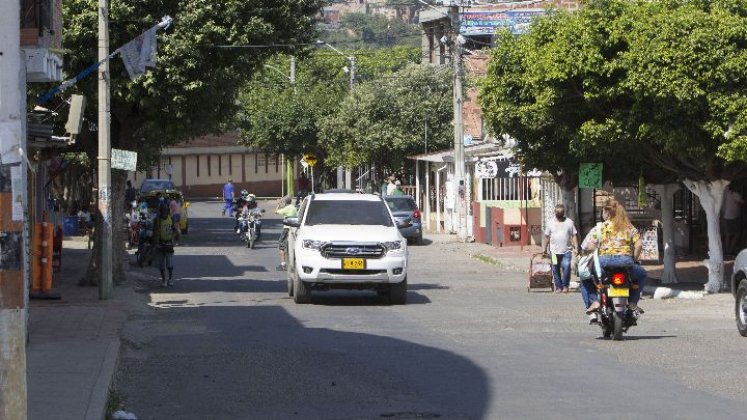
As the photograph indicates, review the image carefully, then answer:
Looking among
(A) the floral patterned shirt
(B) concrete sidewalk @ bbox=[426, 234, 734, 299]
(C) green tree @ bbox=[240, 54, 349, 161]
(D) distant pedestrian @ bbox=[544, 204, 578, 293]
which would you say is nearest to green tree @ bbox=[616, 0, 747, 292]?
(B) concrete sidewalk @ bbox=[426, 234, 734, 299]

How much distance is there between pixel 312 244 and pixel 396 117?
3784 cm

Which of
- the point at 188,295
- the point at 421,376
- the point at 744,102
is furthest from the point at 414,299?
the point at 421,376

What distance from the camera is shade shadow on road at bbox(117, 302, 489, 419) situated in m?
11.5

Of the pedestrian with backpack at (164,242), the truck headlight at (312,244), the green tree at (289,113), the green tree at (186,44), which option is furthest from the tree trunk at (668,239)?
Answer: the green tree at (289,113)

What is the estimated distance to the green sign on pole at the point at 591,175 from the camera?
89.4 ft

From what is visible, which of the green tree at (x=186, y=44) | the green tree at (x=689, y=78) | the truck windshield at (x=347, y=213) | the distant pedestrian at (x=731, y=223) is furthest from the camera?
the distant pedestrian at (x=731, y=223)

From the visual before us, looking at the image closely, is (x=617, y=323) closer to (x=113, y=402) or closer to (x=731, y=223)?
(x=113, y=402)

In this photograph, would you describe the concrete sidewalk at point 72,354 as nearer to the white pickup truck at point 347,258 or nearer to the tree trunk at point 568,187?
the white pickup truck at point 347,258

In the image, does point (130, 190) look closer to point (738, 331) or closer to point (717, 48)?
point (717, 48)

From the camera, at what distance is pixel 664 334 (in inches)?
687

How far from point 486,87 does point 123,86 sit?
313 inches

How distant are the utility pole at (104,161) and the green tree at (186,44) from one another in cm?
147

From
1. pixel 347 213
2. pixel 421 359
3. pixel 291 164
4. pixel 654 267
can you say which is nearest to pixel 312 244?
pixel 347 213

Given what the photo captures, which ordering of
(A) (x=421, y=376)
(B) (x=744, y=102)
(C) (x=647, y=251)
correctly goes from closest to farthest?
(A) (x=421, y=376), (B) (x=744, y=102), (C) (x=647, y=251)
